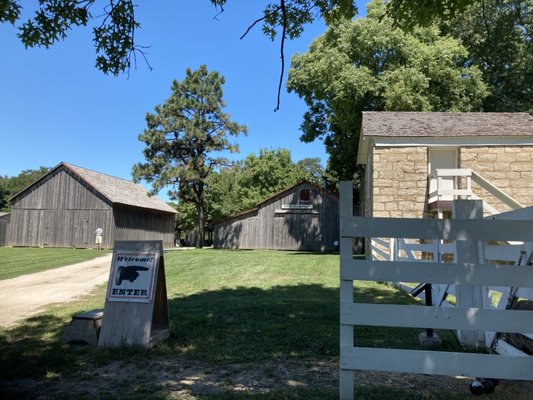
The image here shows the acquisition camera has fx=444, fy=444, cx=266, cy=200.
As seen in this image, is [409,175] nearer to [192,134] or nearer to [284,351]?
[284,351]

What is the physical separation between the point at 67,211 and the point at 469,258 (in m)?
34.9

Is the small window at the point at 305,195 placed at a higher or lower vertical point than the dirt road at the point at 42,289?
higher

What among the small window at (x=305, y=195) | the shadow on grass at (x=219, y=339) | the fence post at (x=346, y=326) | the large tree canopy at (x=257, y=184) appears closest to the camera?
the fence post at (x=346, y=326)

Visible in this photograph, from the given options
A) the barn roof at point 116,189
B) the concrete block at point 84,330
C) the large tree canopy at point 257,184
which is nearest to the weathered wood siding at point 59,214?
the barn roof at point 116,189

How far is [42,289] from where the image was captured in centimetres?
1074

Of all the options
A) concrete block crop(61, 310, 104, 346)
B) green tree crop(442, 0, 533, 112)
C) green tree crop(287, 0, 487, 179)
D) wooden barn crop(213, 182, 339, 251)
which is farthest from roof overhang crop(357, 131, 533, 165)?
wooden barn crop(213, 182, 339, 251)

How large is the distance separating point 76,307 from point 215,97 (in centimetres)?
3094

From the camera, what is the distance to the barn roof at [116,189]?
112 ft

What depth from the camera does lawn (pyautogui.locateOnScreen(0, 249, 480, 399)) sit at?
3883 mm

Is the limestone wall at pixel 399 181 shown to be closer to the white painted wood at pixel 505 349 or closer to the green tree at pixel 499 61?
the white painted wood at pixel 505 349

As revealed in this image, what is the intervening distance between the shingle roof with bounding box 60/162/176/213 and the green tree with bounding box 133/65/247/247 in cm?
253

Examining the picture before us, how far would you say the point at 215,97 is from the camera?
37.3 m

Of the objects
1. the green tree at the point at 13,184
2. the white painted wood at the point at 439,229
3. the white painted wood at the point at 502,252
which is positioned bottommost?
the white painted wood at the point at 502,252

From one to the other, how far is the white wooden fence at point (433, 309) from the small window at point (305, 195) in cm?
2869
